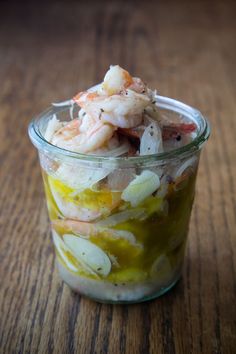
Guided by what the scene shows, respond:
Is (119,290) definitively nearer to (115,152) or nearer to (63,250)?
(63,250)

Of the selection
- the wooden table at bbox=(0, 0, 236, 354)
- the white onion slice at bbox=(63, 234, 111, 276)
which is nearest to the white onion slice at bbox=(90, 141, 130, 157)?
the white onion slice at bbox=(63, 234, 111, 276)

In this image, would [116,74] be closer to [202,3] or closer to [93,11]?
[93,11]

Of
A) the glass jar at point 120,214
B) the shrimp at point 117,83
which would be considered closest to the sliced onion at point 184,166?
the glass jar at point 120,214

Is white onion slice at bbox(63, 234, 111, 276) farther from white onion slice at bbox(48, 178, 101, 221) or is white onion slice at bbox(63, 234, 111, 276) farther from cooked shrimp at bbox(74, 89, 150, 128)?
cooked shrimp at bbox(74, 89, 150, 128)

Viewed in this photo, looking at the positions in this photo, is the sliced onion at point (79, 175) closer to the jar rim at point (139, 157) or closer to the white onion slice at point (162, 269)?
the jar rim at point (139, 157)

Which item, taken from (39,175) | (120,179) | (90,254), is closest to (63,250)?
(90,254)

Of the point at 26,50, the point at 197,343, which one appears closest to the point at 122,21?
the point at 26,50

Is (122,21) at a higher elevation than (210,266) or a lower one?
lower
